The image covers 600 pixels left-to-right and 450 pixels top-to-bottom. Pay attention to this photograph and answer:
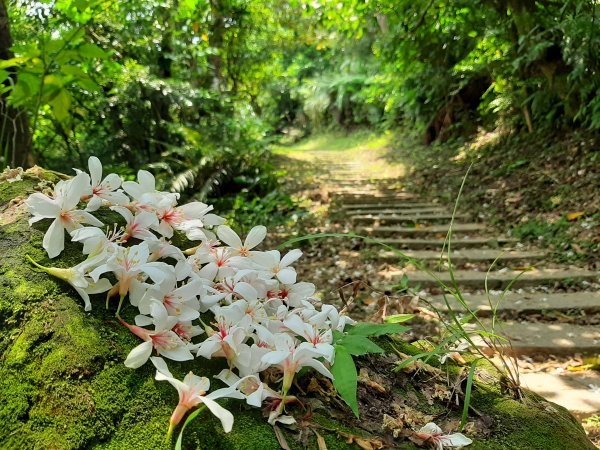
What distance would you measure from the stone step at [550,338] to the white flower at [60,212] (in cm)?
299

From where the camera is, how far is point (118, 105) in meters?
7.32

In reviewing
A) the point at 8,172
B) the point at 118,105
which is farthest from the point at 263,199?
the point at 8,172

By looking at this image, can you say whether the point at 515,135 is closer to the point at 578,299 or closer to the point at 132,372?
the point at 578,299

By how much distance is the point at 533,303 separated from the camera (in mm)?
4301

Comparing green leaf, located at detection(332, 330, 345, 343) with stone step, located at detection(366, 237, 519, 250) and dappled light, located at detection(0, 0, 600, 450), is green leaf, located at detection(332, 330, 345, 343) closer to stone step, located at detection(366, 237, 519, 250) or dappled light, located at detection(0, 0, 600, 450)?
dappled light, located at detection(0, 0, 600, 450)

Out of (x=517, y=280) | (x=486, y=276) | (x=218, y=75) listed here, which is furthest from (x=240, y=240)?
(x=218, y=75)

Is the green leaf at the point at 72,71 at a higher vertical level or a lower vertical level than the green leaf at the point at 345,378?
higher

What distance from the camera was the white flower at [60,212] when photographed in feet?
3.34

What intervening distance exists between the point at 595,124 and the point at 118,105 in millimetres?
6938

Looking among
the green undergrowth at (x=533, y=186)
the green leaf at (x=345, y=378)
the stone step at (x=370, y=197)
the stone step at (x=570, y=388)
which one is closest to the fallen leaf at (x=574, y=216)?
the green undergrowth at (x=533, y=186)

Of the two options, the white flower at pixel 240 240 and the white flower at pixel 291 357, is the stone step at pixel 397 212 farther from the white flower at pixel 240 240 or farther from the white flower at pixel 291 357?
the white flower at pixel 291 357

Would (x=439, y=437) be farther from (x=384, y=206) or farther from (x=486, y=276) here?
(x=384, y=206)

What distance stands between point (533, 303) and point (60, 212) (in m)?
4.29

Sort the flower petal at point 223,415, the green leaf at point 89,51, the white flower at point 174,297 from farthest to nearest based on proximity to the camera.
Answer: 1. the green leaf at point 89,51
2. the white flower at point 174,297
3. the flower petal at point 223,415
